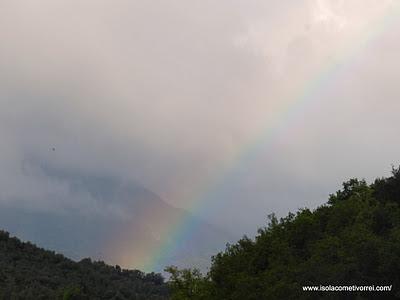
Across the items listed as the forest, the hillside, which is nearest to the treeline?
the forest

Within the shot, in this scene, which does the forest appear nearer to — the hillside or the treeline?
the treeline

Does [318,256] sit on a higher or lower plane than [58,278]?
lower

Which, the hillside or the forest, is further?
the hillside

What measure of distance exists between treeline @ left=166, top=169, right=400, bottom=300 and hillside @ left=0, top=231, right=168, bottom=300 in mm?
62516

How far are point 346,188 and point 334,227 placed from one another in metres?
20.6

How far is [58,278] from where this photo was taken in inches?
5738

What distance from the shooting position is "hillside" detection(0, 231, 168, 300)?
401 ft

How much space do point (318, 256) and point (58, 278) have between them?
124 metres

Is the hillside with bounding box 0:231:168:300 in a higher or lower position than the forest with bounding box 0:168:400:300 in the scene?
higher

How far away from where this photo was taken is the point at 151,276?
199250 mm

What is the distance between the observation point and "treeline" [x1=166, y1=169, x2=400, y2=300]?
2816 centimetres

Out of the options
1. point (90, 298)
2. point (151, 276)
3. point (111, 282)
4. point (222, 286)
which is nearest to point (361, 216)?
point (222, 286)

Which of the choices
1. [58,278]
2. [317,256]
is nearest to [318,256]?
[317,256]

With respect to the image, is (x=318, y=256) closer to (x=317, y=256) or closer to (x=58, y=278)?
(x=317, y=256)
